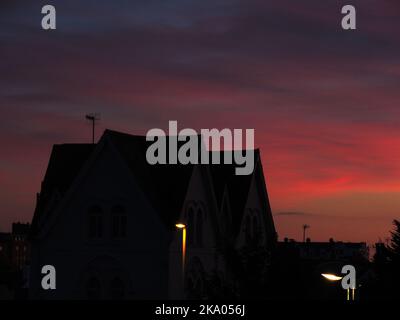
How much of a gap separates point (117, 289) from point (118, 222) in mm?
3279

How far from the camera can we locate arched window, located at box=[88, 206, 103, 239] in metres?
50.7

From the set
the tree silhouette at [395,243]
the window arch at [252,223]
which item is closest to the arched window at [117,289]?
the window arch at [252,223]

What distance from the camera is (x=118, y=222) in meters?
50.3

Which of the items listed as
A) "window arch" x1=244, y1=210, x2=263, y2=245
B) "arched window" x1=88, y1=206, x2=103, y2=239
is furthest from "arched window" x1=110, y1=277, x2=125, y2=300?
"window arch" x1=244, y1=210, x2=263, y2=245

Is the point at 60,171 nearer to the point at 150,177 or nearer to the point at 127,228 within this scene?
the point at 150,177

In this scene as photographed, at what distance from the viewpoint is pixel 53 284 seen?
172 ft

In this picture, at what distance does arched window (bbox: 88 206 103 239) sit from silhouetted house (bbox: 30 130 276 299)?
0.16ft

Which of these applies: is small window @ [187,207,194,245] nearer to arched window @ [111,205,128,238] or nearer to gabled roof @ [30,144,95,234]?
arched window @ [111,205,128,238]

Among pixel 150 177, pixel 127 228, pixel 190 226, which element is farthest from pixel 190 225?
pixel 127 228

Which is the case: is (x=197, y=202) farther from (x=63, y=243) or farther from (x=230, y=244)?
(x=63, y=243)

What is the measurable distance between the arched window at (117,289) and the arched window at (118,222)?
7.30ft
